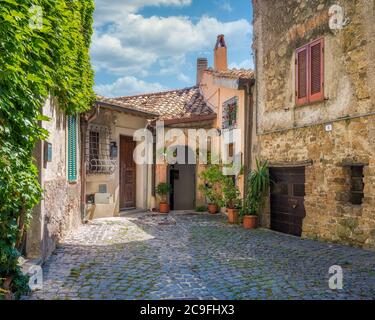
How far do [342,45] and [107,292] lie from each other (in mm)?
6848

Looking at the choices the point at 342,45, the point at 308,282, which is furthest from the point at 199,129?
the point at 308,282

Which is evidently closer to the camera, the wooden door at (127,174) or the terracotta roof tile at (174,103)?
the wooden door at (127,174)

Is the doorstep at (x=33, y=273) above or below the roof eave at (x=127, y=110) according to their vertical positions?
below

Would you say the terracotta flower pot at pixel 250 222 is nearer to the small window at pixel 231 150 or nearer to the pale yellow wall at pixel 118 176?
the small window at pixel 231 150

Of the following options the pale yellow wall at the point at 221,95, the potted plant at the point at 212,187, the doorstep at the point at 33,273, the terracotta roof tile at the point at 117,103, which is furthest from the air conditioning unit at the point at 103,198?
the doorstep at the point at 33,273

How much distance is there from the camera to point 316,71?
8.74 m

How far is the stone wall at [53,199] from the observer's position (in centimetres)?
580

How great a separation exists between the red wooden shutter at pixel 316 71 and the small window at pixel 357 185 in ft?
5.92

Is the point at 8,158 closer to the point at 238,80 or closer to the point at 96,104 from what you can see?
the point at 96,104

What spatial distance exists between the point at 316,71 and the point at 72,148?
629 centimetres

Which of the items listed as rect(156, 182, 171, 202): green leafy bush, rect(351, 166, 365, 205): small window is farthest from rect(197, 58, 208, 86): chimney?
rect(351, 166, 365, 205): small window

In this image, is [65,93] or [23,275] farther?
[65,93]

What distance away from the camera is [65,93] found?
750 cm

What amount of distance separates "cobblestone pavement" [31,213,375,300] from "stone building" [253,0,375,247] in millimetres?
794
